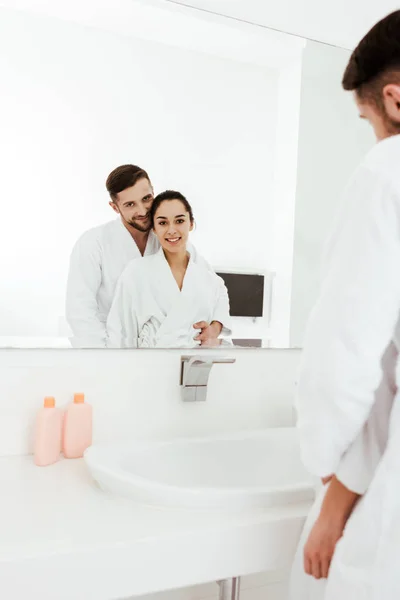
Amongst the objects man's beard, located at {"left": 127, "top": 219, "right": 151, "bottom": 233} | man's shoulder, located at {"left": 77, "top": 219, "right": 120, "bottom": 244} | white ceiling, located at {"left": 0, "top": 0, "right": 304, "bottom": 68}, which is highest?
white ceiling, located at {"left": 0, "top": 0, "right": 304, "bottom": 68}

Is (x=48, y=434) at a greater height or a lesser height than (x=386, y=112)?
lesser

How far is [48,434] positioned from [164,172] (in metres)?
0.71

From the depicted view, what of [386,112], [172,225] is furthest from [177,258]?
[386,112]

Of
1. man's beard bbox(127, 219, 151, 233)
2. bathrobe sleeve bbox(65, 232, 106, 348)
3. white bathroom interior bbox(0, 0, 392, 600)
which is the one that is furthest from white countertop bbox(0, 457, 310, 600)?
man's beard bbox(127, 219, 151, 233)

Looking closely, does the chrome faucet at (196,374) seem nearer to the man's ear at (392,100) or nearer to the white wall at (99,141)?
the white wall at (99,141)

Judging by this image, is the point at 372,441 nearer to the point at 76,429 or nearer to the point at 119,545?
the point at 119,545

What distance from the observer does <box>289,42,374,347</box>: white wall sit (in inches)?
64.7

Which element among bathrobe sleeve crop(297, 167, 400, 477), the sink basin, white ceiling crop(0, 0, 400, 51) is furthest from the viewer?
white ceiling crop(0, 0, 400, 51)

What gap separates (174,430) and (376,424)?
2.55ft

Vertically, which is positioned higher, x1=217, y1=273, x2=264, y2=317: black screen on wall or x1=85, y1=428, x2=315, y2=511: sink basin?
x1=217, y1=273, x2=264, y2=317: black screen on wall

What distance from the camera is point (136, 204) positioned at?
1.42 m

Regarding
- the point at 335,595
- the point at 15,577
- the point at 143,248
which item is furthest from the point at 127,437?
the point at 335,595

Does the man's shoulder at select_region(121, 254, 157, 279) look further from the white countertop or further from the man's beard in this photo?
the white countertop

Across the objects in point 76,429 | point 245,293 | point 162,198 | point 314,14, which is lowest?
point 76,429
